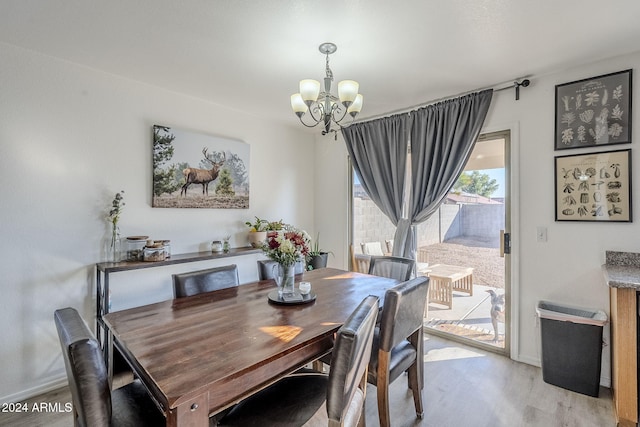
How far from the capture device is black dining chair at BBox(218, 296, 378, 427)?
1.15 metres

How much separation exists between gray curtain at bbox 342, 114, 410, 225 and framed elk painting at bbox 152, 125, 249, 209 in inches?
53.2

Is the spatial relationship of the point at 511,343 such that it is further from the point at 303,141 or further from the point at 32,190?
the point at 32,190

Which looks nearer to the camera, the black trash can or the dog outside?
the black trash can

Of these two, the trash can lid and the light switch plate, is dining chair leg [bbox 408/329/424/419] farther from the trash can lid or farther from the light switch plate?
the light switch plate

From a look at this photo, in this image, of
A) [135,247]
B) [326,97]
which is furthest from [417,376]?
[135,247]

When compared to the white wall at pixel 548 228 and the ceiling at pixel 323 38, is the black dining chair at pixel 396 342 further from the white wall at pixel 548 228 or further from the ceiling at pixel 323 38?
the ceiling at pixel 323 38

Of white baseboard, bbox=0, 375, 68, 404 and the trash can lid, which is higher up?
the trash can lid

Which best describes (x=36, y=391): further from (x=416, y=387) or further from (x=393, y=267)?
(x=393, y=267)

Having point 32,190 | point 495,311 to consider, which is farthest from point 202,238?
point 495,311

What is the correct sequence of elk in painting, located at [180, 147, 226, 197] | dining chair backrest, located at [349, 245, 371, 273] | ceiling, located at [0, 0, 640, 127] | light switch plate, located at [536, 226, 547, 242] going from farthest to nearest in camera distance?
dining chair backrest, located at [349, 245, 371, 273] < elk in painting, located at [180, 147, 226, 197] < light switch plate, located at [536, 226, 547, 242] < ceiling, located at [0, 0, 640, 127]

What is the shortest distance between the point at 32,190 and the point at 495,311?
13.2 feet

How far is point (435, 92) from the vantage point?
2.92m

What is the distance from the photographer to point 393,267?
270 cm

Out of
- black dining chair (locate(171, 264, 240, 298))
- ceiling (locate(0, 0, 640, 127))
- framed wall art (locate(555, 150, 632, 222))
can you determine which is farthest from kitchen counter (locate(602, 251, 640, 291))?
black dining chair (locate(171, 264, 240, 298))
